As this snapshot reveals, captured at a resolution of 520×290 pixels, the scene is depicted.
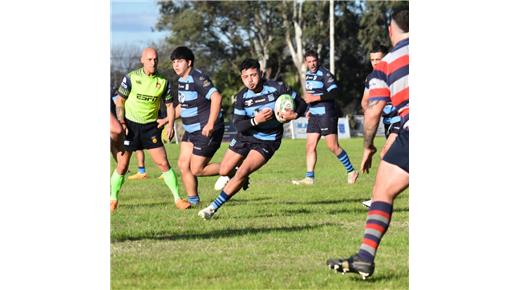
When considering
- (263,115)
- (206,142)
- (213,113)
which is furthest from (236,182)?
(206,142)

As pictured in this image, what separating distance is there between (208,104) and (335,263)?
5.07 m

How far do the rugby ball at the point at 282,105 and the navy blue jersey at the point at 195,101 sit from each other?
1.37 metres

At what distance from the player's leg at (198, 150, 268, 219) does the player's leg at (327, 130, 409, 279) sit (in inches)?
133

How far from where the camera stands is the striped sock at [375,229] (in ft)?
22.8

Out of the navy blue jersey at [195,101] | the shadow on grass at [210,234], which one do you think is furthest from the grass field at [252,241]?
the navy blue jersey at [195,101]

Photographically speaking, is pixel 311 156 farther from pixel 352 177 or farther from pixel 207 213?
pixel 207 213

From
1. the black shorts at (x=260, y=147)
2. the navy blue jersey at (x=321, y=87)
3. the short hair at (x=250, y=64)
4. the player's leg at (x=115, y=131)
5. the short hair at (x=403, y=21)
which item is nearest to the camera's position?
the short hair at (x=403, y=21)

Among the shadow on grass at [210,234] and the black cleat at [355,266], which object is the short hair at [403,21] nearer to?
the black cleat at [355,266]

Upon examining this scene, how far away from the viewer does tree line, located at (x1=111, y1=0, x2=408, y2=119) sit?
3412 centimetres

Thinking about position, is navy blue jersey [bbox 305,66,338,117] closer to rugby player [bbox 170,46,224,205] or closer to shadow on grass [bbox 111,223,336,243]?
rugby player [bbox 170,46,224,205]

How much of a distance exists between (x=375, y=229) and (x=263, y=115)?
10.9ft

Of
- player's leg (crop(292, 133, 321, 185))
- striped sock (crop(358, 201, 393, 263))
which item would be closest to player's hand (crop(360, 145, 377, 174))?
striped sock (crop(358, 201, 393, 263))
